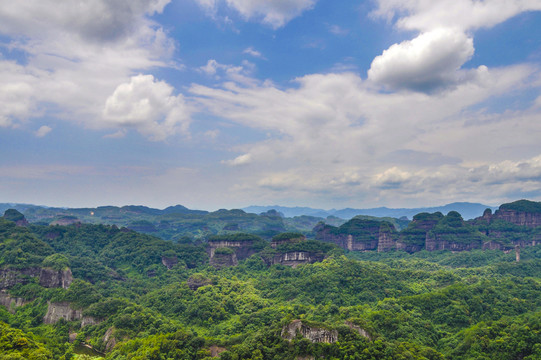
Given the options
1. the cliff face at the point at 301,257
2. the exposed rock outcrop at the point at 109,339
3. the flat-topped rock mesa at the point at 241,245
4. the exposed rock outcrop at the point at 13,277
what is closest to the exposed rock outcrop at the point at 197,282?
the exposed rock outcrop at the point at 109,339

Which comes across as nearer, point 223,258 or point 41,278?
point 41,278

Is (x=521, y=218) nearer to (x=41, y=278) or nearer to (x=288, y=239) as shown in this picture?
(x=288, y=239)

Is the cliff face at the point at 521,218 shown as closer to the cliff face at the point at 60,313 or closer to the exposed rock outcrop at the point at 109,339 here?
the exposed rock outcrop at the point at 109,339

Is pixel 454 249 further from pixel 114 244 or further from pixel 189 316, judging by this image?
pixel 114 244

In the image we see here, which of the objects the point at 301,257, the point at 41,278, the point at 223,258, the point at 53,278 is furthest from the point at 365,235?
the point at 41,278

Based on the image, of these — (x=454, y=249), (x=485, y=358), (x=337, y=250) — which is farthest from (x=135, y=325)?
(x=454, y=249)

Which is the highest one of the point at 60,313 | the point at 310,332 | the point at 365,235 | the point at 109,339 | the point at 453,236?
the point at 453,236

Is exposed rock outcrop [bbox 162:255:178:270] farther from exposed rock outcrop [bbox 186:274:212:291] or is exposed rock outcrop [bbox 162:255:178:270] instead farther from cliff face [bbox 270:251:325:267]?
cliff face [bbox 270:251:325:267]
